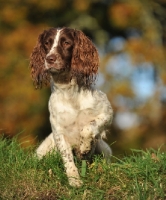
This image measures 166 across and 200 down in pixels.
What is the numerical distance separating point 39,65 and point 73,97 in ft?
2.05

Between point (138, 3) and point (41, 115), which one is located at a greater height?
point (138, 3)

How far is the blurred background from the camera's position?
16656 millimetres

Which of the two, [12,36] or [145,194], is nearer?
[145,194]

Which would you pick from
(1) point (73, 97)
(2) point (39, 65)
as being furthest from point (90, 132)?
(2) point (39, 65)

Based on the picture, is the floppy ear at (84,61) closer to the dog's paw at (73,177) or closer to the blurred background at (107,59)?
the dog's paw at (73,177)

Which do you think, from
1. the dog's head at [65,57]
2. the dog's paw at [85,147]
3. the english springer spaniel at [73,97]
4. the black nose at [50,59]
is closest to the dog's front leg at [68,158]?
the english springer spaniel at [73,97]

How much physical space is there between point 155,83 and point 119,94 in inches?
85.1

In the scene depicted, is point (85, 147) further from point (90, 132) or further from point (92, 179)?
point (92, 179)

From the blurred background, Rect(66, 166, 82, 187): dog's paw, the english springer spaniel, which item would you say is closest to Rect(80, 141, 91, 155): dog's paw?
the english springer spaniel

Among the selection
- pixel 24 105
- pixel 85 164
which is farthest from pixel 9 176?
pixel 24 105

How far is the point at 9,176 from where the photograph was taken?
18.4 feet

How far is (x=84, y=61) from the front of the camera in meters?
6.53

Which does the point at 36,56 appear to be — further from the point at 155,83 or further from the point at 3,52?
the point at 155,83

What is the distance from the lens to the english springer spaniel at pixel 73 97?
6.22 meters
